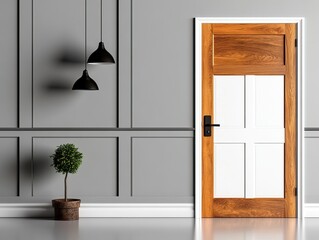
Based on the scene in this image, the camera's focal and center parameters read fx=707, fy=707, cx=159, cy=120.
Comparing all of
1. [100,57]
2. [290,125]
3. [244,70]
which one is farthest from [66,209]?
[290,125]

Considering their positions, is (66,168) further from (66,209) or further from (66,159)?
(66,209)

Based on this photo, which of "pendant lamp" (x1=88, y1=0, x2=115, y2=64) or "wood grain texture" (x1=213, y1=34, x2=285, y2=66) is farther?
"wood grain texture" (x1=213, y1=34, x2=285, y2=66)

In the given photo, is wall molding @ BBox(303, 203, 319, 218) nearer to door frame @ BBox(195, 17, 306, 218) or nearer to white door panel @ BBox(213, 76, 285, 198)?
door frame @ BBox(195, 17, 306, 218)

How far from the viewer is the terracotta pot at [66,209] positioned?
22.4 feet

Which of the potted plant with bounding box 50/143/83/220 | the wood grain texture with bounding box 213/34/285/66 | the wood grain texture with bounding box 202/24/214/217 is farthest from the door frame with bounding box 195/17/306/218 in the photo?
the potted plant with bounding box 50/143/83/220

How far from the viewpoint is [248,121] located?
713cm

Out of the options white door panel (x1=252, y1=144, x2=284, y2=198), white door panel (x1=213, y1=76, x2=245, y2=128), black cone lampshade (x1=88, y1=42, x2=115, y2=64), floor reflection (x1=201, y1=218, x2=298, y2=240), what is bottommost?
floor reflection (x1=201, y1=218, x2=298, y2=240)

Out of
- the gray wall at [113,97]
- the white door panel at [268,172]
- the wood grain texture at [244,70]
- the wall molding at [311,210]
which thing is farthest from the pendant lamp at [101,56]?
the wall molding at [311,210]

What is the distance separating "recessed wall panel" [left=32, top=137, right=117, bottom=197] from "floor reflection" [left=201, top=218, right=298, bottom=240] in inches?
41.7

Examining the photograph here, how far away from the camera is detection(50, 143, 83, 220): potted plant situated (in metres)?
6.75

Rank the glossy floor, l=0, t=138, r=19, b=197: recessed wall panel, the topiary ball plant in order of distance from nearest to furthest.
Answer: the glossy floor, the topiary ball plant, l=0, t=138, r=19, b=197: recessed wall panel

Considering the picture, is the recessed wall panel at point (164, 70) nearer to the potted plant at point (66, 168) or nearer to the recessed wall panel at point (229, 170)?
the recessed wall panel at point (229, 170)

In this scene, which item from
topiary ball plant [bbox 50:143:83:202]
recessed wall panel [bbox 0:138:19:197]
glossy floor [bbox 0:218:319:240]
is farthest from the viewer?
recessed wall panel [bbox 0:138:19:197]

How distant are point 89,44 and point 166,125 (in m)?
1.12
